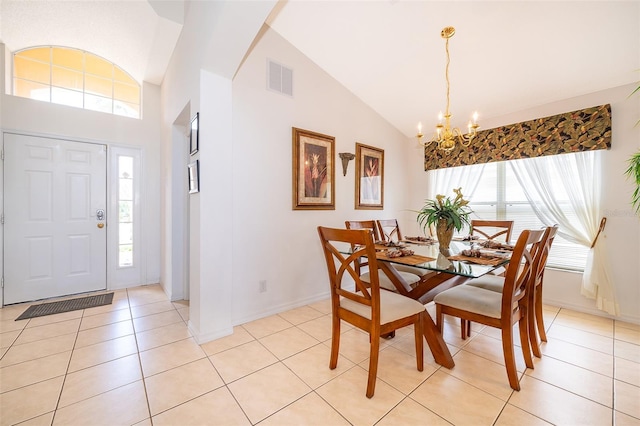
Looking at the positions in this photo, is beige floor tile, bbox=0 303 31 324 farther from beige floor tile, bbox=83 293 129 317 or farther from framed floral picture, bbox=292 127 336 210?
framed floral picture, bbox=292 127 336 210

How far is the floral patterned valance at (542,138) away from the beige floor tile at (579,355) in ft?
6.77

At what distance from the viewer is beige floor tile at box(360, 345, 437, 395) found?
163 cm

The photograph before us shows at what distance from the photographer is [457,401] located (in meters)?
1.48

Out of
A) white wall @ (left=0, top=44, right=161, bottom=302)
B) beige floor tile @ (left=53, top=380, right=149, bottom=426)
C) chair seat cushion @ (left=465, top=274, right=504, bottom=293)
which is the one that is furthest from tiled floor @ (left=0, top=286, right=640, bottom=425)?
white wall @ (left=0, top=44, right=161, bottom=302)

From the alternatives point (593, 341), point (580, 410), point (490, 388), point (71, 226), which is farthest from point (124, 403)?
point (593, 341)

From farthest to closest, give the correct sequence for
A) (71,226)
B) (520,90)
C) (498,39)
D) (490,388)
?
(71,226) < (520,90) < (498,39) < (490,388)

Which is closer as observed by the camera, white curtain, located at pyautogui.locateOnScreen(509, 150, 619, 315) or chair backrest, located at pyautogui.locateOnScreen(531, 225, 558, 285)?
chair backrest, located at pyautogui.locateOnScreen(531, 225, 558, 285)

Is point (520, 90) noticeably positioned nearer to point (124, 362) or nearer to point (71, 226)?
point (124, 362)

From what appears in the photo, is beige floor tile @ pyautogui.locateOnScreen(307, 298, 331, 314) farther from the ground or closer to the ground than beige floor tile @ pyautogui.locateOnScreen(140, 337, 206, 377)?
closer to the ground

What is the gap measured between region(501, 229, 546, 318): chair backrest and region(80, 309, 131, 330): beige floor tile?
338 cm

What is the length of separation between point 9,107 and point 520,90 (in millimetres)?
5932

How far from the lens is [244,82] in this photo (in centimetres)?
253

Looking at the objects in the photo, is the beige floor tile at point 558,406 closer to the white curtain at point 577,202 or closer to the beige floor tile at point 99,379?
the white curtain at point 577,202

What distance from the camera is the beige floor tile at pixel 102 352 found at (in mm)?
1826
